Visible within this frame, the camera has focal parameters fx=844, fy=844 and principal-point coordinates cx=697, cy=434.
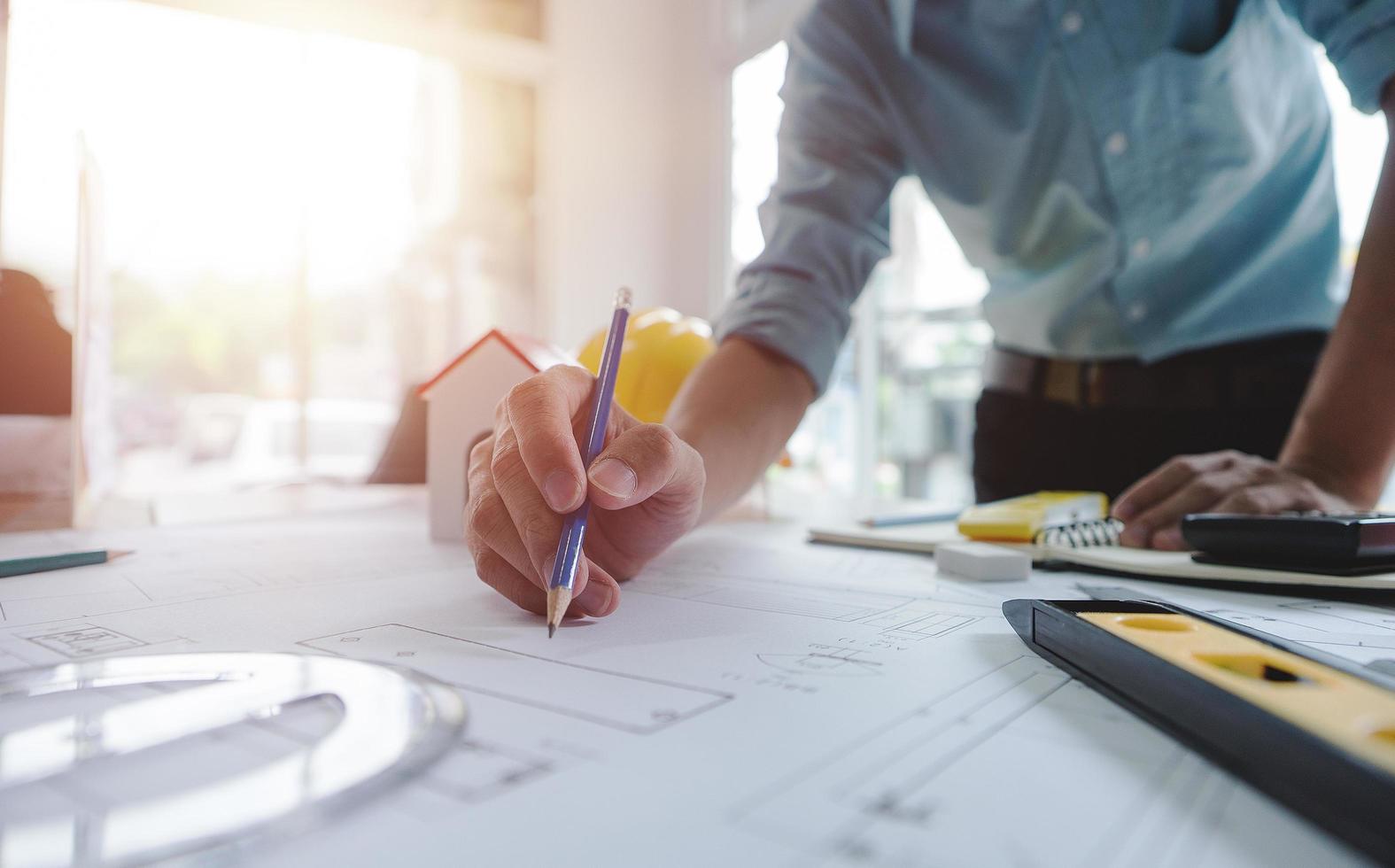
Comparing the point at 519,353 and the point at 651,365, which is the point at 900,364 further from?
the point at 519,353

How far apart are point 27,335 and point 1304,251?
4.42ft

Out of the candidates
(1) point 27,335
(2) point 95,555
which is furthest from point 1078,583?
(1) point 27,335

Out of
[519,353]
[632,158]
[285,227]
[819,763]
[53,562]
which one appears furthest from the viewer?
[632,158]

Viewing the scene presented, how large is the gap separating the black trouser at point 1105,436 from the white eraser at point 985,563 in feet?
1.56

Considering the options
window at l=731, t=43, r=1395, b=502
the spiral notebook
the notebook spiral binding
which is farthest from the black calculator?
window at l=731, t=43, r=1395, b=502

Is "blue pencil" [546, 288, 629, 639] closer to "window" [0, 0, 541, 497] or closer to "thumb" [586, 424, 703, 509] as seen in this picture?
"thumb" [586, 424, 703, 509]

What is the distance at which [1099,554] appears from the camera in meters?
0.63

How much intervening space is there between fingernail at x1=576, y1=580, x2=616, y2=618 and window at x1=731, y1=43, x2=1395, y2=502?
9.52ft

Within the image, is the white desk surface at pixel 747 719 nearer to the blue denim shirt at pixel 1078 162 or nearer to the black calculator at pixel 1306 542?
the black calculator at pixel 1306 542

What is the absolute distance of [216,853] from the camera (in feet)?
0.67

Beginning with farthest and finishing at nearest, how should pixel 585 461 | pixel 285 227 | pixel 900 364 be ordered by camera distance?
pixel 900 364 → pixel 285 227 → pixel 585 461

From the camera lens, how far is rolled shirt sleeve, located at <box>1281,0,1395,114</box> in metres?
0.70

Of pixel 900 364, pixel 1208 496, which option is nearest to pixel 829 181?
pixel 1208 496

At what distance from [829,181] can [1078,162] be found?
10.7 inches
